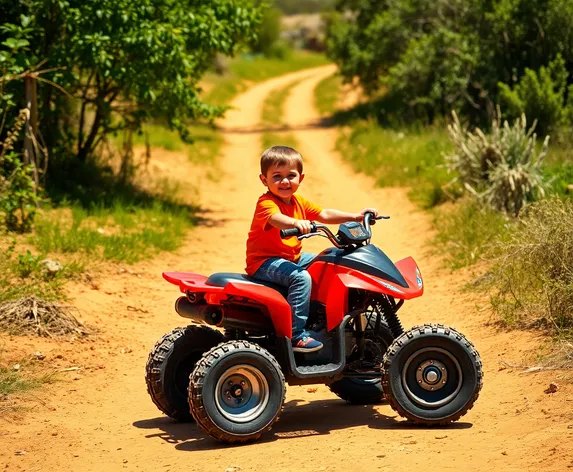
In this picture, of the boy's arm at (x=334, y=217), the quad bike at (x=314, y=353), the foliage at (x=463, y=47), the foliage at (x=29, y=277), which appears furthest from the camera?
the foliage at (x=463, y=47)

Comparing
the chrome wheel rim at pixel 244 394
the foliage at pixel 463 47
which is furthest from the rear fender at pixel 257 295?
the foliage at pixel 463 47

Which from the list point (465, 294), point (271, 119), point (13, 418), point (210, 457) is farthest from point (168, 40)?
point (271, 119)

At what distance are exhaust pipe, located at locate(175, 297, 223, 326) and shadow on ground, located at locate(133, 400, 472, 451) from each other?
2.46 ft

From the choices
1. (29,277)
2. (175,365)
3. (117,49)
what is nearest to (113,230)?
(117,49)

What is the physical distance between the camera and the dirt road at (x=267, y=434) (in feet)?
17.8

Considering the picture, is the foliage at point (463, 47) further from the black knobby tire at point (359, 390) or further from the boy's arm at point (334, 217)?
the boy's arm at point (334, 217)

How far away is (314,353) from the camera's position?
6.20m

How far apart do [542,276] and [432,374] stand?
7.04ft

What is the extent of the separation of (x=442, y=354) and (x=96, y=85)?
9356 mm

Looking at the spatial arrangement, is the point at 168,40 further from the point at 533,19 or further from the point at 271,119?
the point at 271,119

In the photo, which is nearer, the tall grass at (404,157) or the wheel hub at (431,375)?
the wheel hub at (431,375)

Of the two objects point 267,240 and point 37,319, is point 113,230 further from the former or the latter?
point 267,240

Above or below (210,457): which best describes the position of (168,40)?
above

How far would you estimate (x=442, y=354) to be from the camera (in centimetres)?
613
